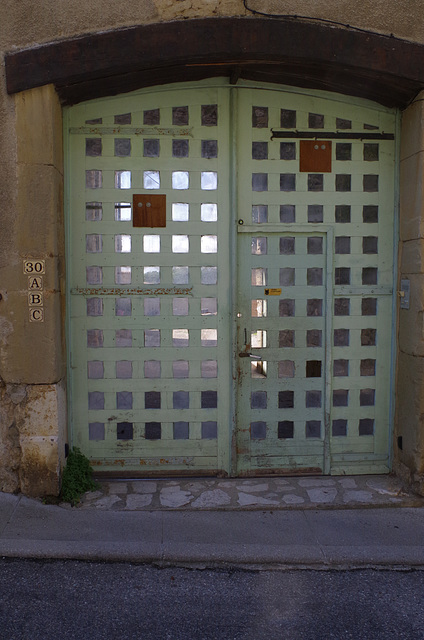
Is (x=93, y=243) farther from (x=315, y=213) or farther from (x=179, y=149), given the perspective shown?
(x=315, y=213)

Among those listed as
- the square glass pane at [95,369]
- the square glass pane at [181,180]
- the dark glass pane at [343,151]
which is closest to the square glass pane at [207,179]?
the square glass pane at [181,180]

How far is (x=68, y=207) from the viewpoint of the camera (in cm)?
454

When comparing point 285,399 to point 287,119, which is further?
point 285,399

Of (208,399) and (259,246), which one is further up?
(259,246)

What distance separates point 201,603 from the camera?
3.12 m

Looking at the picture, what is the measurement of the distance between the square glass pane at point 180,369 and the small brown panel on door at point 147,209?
1281 mm

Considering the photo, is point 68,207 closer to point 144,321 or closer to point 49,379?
point 144,321

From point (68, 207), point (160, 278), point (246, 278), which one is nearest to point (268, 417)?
point (246, 278)

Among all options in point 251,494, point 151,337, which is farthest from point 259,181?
point 251,494

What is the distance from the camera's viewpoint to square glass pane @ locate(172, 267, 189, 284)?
4.69m

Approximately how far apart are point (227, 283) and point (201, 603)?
8.59 feet

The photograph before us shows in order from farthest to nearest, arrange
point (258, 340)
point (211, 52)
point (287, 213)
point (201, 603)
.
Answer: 1. point (258, 340)
2. point (287, 213)
3. point (211, 52)
4. point (201, 603)

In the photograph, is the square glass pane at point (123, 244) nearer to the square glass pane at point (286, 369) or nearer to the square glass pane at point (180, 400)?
the square glass pane at point (180, 400)

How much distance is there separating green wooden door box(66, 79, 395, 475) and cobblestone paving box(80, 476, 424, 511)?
0.50 feet
